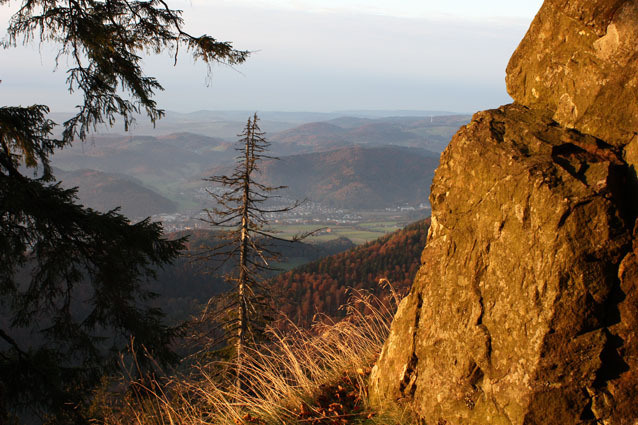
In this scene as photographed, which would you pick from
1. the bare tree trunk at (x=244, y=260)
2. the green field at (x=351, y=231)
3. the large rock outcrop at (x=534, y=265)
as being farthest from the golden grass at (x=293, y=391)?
the green field at (x=351, y=231)

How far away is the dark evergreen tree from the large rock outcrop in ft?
13.3

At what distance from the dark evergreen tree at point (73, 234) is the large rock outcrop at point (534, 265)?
406 cm

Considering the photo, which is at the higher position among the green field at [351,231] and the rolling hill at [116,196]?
the rolling hill at [116,196]

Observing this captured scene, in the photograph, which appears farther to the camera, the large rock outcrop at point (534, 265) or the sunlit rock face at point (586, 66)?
the sunlit rock face at point (586, 66)

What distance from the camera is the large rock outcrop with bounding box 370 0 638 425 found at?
2617 mm

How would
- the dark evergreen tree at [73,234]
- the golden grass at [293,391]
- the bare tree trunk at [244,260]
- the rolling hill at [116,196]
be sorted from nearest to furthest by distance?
the golden grass at [293,391], the dark evergreen tree at [73,234], the bare tree trunk at [244,260], the rolling hill at [116,196]

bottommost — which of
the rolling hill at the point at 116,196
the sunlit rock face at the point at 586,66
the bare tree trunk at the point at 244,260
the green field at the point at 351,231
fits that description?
the green field at the point at 351,231

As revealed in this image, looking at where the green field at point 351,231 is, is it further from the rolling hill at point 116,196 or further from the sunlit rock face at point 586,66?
the sunlit rock face at point 586,66

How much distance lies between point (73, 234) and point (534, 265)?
5520 millimetres

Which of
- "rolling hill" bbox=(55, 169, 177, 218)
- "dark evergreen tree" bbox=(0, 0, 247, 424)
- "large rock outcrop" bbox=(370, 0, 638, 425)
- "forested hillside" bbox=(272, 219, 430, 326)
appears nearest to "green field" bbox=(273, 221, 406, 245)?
"forested hillside" bbox=(272, 219, 430, 326)

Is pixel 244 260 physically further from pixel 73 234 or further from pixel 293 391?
pixel 293 391

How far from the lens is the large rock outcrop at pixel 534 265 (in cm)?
262

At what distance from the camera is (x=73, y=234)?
5.79m

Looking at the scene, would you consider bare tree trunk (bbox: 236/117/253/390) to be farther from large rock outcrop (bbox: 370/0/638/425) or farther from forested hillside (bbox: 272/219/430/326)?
forested hillside (bbox: 272/219/430/326)
